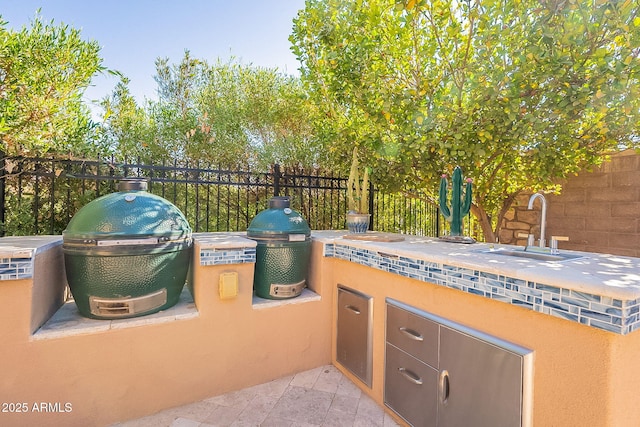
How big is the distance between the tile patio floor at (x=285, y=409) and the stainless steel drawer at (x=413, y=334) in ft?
2.04

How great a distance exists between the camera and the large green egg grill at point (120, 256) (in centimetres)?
224

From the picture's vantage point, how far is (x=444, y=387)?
6.30ft

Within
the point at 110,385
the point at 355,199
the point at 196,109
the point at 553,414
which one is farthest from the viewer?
the point at 196,109

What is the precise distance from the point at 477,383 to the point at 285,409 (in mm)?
1502

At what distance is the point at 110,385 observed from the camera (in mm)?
2254

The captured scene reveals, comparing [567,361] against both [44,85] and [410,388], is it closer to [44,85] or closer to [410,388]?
[410,388]

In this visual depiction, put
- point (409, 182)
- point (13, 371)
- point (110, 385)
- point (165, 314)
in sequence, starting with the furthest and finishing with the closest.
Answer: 1. point (409, 182)
2. point (165, 314)
3. point (110, 385)
4. point (13, 371)

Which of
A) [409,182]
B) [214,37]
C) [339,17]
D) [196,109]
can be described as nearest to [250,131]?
[196,109]

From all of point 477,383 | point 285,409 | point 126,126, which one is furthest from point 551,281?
point 126,126

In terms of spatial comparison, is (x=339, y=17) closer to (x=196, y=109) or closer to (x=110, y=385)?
(x=196, y=109)

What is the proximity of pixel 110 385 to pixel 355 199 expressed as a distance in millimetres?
2749

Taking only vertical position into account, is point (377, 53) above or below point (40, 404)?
above

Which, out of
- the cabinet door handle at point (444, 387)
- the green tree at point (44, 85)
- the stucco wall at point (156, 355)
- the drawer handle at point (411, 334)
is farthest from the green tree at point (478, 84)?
the green tree at point (44, 85)

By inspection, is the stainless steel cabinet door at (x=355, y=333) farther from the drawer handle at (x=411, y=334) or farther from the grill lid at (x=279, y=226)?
the grill lid at (x=279, y=226)
